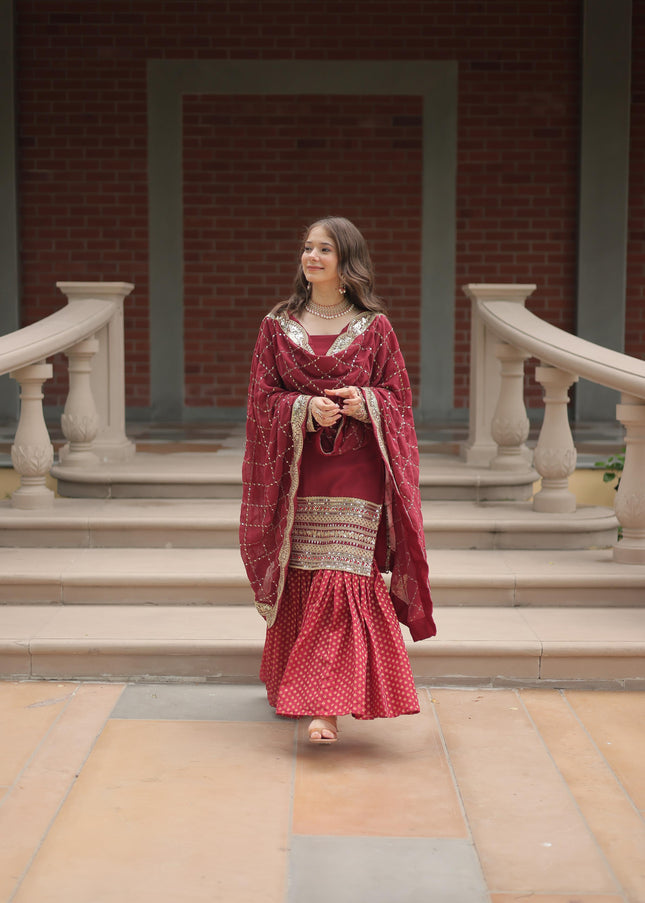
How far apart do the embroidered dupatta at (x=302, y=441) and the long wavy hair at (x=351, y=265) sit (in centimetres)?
5

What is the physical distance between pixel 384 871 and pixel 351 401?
53.9 inches

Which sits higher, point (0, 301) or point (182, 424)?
point (0, 301)

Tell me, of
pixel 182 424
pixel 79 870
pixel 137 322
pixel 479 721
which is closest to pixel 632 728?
pixel 479 721

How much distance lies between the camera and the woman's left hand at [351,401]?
345 centimetres

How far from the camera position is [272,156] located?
8.35m

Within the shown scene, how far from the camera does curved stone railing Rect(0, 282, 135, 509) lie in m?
5.21

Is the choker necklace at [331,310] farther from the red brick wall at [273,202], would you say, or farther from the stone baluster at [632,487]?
the red brick wall at [273,202]

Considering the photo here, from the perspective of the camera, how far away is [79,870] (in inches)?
108

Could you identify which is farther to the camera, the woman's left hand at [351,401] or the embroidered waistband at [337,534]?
the embroidered waistband at [337,534]

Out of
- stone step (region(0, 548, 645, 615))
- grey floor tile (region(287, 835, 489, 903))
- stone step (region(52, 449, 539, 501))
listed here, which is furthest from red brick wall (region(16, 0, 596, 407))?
grey floor tile (region(287, 835, 489, 903))

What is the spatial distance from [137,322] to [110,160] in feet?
3.95

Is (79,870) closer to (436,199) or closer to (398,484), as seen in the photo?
(398,484)

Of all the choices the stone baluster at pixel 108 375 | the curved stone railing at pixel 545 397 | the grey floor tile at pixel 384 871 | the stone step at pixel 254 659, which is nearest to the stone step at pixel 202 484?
the curved stone railing at pixel 545 397

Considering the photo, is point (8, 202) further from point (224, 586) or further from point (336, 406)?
point (336, 406)
